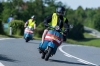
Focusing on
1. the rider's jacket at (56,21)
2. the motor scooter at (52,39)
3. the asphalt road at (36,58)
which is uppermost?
the rider's jacket at (56,21)

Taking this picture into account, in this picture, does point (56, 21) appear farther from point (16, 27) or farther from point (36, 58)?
point (16, 27)

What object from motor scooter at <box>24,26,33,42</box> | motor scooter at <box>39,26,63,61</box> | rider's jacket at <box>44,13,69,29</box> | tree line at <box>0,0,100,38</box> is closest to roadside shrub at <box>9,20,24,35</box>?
motor scooter at <box>24,26,33,42</box>

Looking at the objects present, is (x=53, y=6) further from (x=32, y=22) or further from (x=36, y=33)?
(x=32, y=22)

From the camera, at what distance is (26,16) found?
111125mm

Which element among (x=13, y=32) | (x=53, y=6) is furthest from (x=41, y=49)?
(x=53, y=6)

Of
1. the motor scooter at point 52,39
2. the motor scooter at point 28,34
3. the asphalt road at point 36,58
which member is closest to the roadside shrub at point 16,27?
the motor scooter at point 28,34

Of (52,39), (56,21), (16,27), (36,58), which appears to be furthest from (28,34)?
(16,27)

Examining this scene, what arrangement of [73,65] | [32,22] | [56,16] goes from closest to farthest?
[73,65], [56,16], [32,22]

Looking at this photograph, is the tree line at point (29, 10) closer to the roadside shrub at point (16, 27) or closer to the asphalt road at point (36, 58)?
the roadside shrub at point (16, 27)

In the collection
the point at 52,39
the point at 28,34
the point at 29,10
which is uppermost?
the point at 52,39

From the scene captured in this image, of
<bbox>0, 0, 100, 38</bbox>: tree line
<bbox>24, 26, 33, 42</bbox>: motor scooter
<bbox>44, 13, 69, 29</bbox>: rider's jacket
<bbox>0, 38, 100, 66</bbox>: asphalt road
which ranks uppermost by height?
<bbox>44, 13, 69, 29</bbox>: rider's jacket

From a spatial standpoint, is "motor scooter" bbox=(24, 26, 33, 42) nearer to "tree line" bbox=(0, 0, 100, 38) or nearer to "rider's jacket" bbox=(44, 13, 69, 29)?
"rider's jacket" bbox=(44, 13, 69, 29)

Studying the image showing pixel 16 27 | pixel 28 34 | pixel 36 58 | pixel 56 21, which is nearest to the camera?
pixel 56 21

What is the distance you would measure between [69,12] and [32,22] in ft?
346
